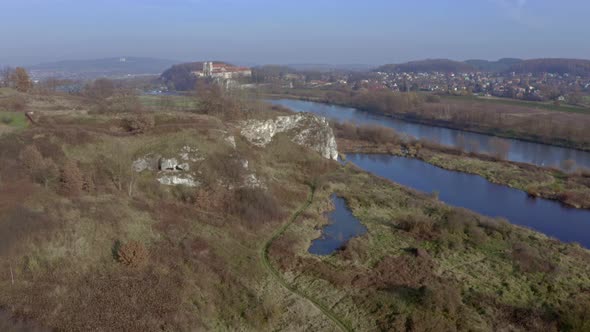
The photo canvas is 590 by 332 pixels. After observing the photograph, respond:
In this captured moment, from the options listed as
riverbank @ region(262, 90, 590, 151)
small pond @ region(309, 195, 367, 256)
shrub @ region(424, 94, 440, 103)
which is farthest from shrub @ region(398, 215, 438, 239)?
shrub @ region(424, 94, 440, 103)

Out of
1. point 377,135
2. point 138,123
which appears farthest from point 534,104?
point 138,123

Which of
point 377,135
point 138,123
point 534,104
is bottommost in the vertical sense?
point 377,135

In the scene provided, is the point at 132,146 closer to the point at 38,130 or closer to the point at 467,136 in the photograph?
the point at 38,130

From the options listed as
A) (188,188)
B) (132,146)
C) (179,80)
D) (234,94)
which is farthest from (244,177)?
(179,80)

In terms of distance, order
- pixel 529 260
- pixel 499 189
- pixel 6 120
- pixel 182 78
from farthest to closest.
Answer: pixel 182 78 → pixel 499 189 → pixel 6 120 → pixel 529 260

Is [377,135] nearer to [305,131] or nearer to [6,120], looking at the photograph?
[305,131]

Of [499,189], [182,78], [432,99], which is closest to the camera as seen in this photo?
[499,189]

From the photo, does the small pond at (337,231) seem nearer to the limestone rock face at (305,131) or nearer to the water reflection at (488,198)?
the water reflection at (488,198)
